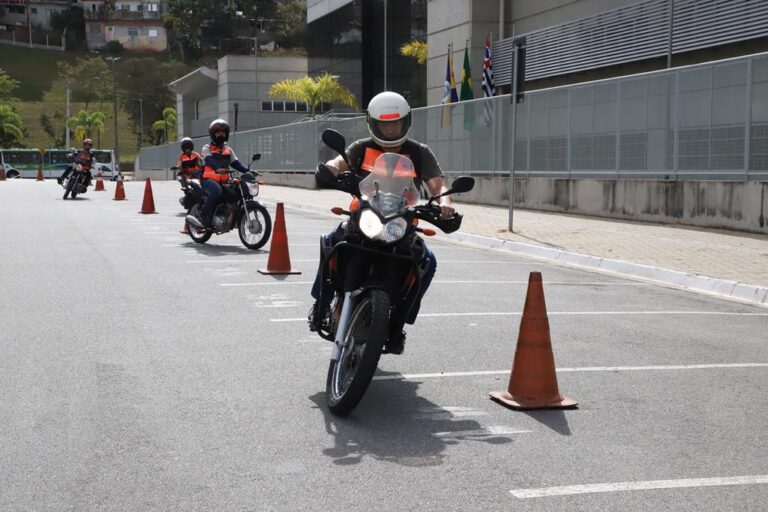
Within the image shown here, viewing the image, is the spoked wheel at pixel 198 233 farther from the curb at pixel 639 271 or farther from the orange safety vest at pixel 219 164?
the curb at pixel 639 271

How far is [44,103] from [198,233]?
168823mm

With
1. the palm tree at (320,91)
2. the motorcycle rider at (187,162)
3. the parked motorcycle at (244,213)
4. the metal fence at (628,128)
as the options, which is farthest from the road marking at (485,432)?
the palm tree at (320,91)

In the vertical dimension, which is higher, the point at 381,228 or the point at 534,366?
the point at 381,228

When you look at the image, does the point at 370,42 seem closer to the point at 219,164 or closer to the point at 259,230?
the point at 219,164

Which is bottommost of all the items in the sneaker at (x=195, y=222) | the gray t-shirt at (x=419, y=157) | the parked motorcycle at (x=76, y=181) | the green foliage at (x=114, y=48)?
the sneaker at (x=195, y=222)

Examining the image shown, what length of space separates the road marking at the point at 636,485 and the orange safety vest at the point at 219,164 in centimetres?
1141

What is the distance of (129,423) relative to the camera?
5613 mm

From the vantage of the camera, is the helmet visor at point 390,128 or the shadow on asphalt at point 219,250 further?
the shadow on asphalt at point 219,250

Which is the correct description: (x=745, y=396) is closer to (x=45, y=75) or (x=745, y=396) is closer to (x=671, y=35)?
(x=671, y=35)

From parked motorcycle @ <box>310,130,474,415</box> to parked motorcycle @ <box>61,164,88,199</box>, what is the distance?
2600 cm

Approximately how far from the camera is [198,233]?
16.0 meters

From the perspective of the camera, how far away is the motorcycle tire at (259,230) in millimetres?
15156

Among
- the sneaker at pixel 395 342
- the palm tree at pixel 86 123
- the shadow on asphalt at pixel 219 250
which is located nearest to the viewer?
the sneaker at pixel 395 342

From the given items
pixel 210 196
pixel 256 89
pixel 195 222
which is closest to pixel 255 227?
pixel 210 196
